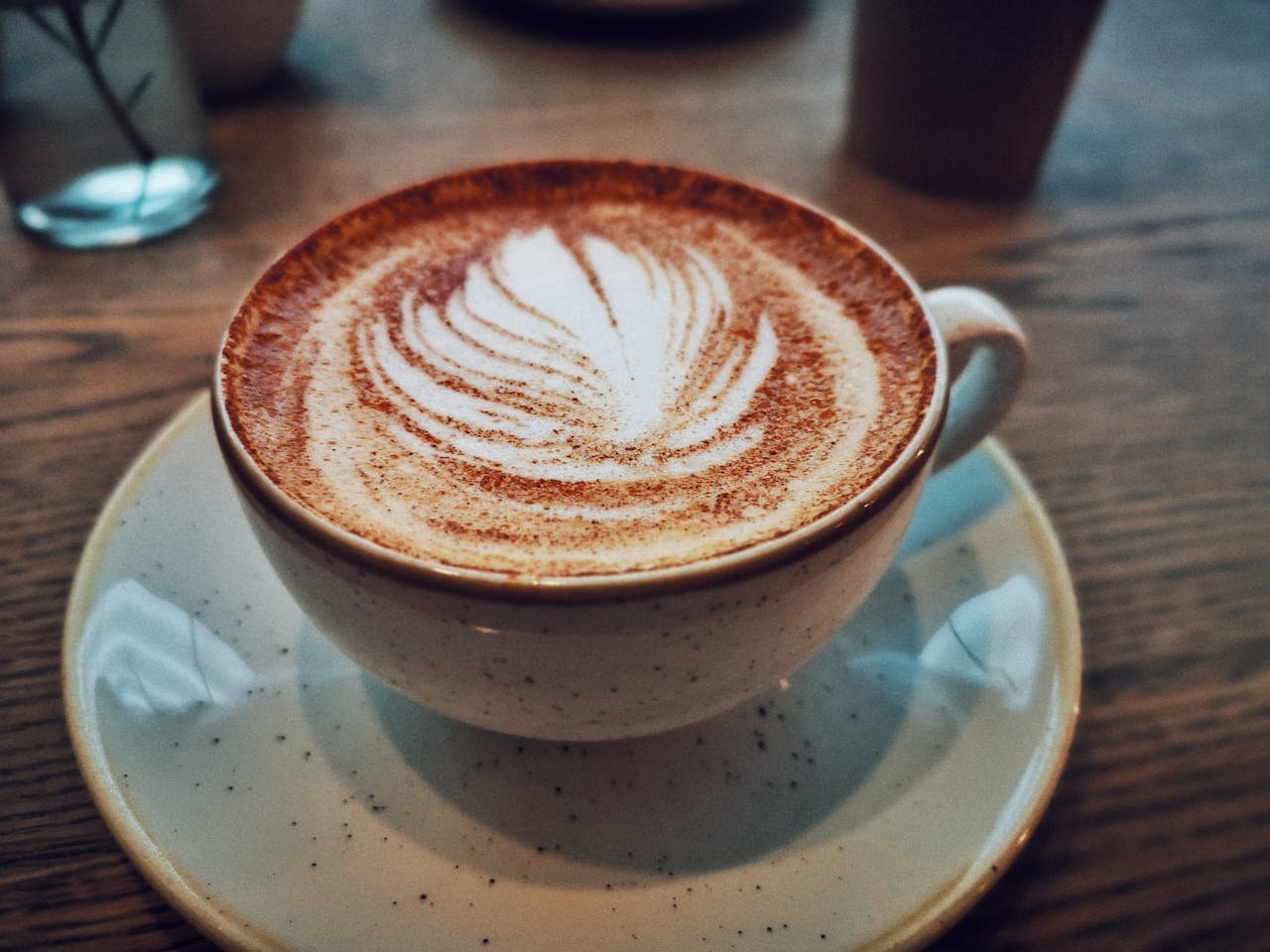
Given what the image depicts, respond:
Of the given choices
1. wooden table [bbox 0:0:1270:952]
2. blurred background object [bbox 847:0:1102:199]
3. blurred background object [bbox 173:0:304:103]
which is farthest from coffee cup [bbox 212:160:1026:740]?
blurred background object [bbox 173:0:304:103]

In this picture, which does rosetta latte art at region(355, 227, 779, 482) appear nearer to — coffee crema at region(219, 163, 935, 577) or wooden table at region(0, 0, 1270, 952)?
coffee crema at region(219, 163, 935, 577)

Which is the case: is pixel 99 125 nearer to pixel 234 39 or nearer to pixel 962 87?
pixel 234 39

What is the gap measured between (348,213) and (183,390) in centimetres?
29

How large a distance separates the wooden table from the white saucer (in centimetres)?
7

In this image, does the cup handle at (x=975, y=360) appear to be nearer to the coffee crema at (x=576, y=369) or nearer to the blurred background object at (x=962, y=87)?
the coffee crema at (x=576, y=369)

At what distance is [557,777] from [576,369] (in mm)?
262

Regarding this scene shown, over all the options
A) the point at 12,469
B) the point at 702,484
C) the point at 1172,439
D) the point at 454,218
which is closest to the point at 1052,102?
the point at 1172,439

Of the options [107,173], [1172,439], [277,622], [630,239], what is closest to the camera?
[277,622]

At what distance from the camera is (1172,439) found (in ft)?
2.96

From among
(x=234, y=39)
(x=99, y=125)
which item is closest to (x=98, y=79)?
(x=99, y=125)

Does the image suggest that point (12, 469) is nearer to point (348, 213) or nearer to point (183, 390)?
point (183, 390)

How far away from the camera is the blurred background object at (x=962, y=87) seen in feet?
3.45

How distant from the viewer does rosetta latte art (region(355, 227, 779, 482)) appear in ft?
1.95

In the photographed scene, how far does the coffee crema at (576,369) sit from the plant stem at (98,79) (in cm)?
51
